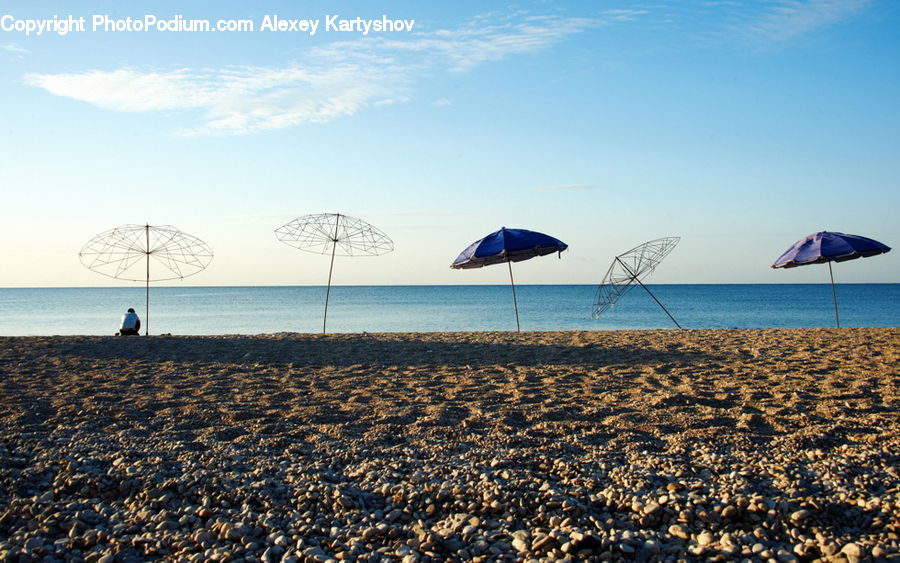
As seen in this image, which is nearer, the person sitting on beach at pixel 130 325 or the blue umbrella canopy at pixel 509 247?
the blue umbrella canopy at pixel 509 247

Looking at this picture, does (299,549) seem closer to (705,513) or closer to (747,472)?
(705,513)

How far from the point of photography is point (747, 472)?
401 cm

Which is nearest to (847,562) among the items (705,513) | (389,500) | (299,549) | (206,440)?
(705,513)

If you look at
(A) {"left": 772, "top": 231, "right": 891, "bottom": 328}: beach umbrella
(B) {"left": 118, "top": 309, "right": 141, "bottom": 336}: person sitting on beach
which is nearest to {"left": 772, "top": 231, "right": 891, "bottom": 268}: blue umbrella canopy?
(A) {"left": 772, "top": 231, "right": 891, "bottom": 328}: beach umbrella

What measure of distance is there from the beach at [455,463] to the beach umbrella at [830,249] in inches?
209

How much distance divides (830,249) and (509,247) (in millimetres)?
7192

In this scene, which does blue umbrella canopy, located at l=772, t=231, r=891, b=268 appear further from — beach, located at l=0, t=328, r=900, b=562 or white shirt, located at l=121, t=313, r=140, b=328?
white shirt, located at l=121, t=313, r=140, b=328

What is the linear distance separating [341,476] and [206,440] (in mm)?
1532

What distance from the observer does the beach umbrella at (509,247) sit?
12.4 meters

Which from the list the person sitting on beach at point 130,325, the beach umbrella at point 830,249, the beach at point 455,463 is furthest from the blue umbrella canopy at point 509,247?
the person sitting on beach at point 130,325

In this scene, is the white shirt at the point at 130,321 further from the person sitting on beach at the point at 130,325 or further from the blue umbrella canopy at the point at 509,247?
the blue umbrella canopy at the point at 509,247

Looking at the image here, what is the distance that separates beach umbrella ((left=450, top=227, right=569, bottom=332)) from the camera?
40.8ft

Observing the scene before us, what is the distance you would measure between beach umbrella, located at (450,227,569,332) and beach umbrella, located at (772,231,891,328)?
538 centimetres

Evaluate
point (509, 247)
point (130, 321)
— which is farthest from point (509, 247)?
point (130, 321)
